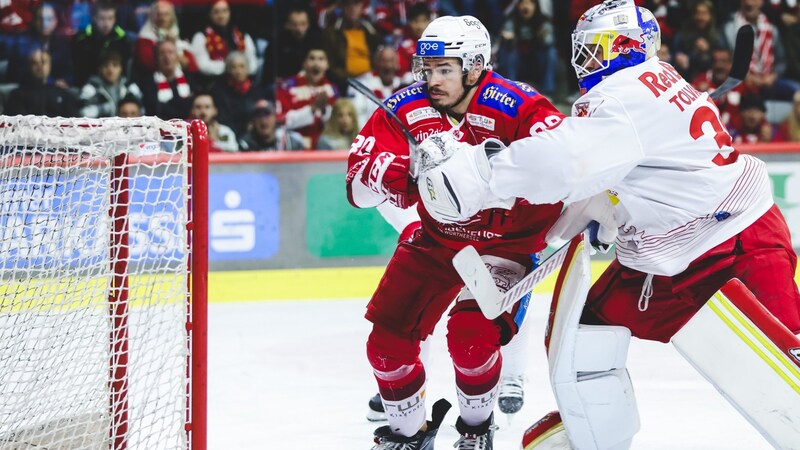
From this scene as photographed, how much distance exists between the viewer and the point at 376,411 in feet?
10.9

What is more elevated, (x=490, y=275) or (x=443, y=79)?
(x=443, y=79)

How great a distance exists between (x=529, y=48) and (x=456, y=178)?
404 centimetres

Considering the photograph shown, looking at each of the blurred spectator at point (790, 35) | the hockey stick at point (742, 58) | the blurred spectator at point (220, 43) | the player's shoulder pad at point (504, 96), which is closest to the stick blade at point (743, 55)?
the hockey stick at point (742, 58)

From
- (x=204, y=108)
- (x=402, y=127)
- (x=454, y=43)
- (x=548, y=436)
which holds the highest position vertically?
(x=454, y=43)

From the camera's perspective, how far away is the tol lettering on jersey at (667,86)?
2.22 m

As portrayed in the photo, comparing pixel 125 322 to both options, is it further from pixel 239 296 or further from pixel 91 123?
pixel 239 296

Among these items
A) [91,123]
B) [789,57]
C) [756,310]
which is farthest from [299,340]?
[789,57]

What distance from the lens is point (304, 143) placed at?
5777mm

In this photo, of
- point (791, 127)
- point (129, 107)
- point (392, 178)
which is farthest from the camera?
point (791, 127)

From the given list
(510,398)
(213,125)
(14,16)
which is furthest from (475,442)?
(14,16)

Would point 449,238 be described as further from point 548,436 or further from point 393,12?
point 393,12

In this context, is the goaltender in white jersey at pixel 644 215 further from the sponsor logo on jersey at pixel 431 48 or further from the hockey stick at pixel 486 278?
the sponsor logo on jersey at pixel 431 48

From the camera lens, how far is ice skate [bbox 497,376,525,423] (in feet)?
10.7

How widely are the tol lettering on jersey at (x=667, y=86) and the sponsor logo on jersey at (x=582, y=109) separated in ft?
0.40
